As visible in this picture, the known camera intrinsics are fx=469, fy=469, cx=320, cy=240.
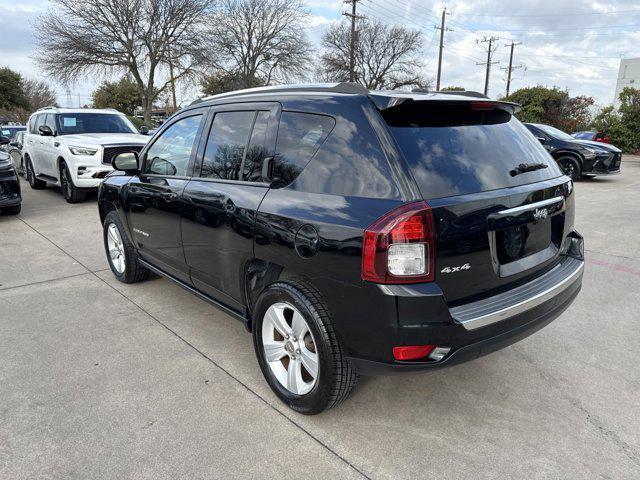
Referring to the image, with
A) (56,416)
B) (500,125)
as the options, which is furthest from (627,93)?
(56,416)

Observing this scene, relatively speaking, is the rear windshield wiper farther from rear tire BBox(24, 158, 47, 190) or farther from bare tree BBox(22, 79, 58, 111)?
bare tree BBox(22, 79, 58, 111)

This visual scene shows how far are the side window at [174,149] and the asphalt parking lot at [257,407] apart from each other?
1.26 meters

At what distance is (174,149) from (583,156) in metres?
12.2

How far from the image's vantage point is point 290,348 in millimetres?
2713

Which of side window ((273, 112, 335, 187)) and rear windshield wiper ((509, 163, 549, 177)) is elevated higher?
side window ((273, 112, 335, 187))

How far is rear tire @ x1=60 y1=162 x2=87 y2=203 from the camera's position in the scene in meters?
9.38

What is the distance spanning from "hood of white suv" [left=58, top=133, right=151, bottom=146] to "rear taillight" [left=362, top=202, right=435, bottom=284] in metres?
8.41

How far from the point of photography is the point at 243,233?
2.85 metres

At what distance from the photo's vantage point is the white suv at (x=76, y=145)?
29.8ft

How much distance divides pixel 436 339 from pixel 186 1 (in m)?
30.0

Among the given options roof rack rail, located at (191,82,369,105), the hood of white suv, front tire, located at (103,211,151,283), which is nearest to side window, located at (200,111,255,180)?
roof rack rail, located at (191,82,369,105)

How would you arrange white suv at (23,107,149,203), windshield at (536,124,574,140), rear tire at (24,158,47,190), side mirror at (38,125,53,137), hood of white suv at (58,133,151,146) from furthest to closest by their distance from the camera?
windshield at (536,124,574,140) < rear tire at (24,158,47,190) < side mirror at (38,125,53,137) < hood of white suv at (58,133,151,146) < white suv at (23,107,149,203)

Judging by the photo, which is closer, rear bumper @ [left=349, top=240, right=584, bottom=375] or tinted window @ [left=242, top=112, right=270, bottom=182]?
rear bumper @ [left=349, top=240, right=584, bottom=375]

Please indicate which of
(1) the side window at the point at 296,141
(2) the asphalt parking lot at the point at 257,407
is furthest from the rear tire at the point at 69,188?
(1) the side window at the point at 296,141
